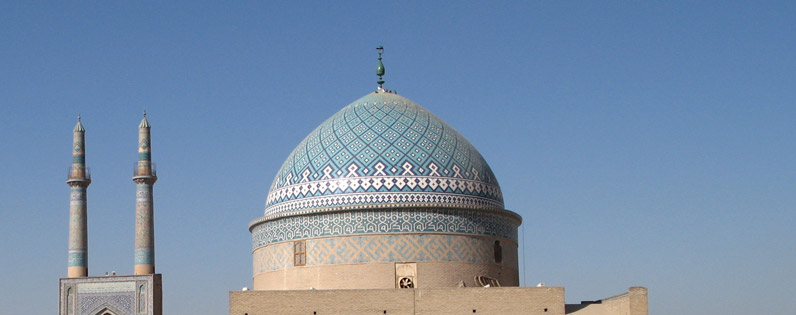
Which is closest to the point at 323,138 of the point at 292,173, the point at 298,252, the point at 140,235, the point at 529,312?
the point at 292,173

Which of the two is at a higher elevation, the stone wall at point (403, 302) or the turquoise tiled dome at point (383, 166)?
the turquoise tiled dome at point (383, 166)

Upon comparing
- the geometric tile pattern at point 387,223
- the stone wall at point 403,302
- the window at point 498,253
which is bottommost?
the stone wall at point 403,302

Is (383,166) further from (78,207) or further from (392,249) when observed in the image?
(78,207)

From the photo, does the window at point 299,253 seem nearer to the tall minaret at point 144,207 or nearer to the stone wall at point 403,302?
Answer: the stone wall at point 403,302

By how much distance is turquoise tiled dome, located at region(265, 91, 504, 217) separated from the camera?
2000 centimetres

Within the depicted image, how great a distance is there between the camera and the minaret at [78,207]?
21.4 meters

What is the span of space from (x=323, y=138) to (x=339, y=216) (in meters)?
1.67

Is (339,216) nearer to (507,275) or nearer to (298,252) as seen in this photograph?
(298,252)

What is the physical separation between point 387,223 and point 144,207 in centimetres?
429

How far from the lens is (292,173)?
21.0m

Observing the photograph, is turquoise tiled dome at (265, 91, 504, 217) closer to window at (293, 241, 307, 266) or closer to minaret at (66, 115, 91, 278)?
window at (293, 241, 307, 266)

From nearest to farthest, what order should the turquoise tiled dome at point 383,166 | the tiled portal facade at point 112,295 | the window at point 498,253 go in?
the turquoise tiled dome at point 383,166 → the tiled portal facade at point 112,295 → the window at point 498,253

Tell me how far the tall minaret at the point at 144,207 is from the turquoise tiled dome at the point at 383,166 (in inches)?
78.4

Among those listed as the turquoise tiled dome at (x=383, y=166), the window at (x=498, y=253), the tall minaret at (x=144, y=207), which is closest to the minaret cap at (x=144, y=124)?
the tall minaret at (x=144, y=207)
